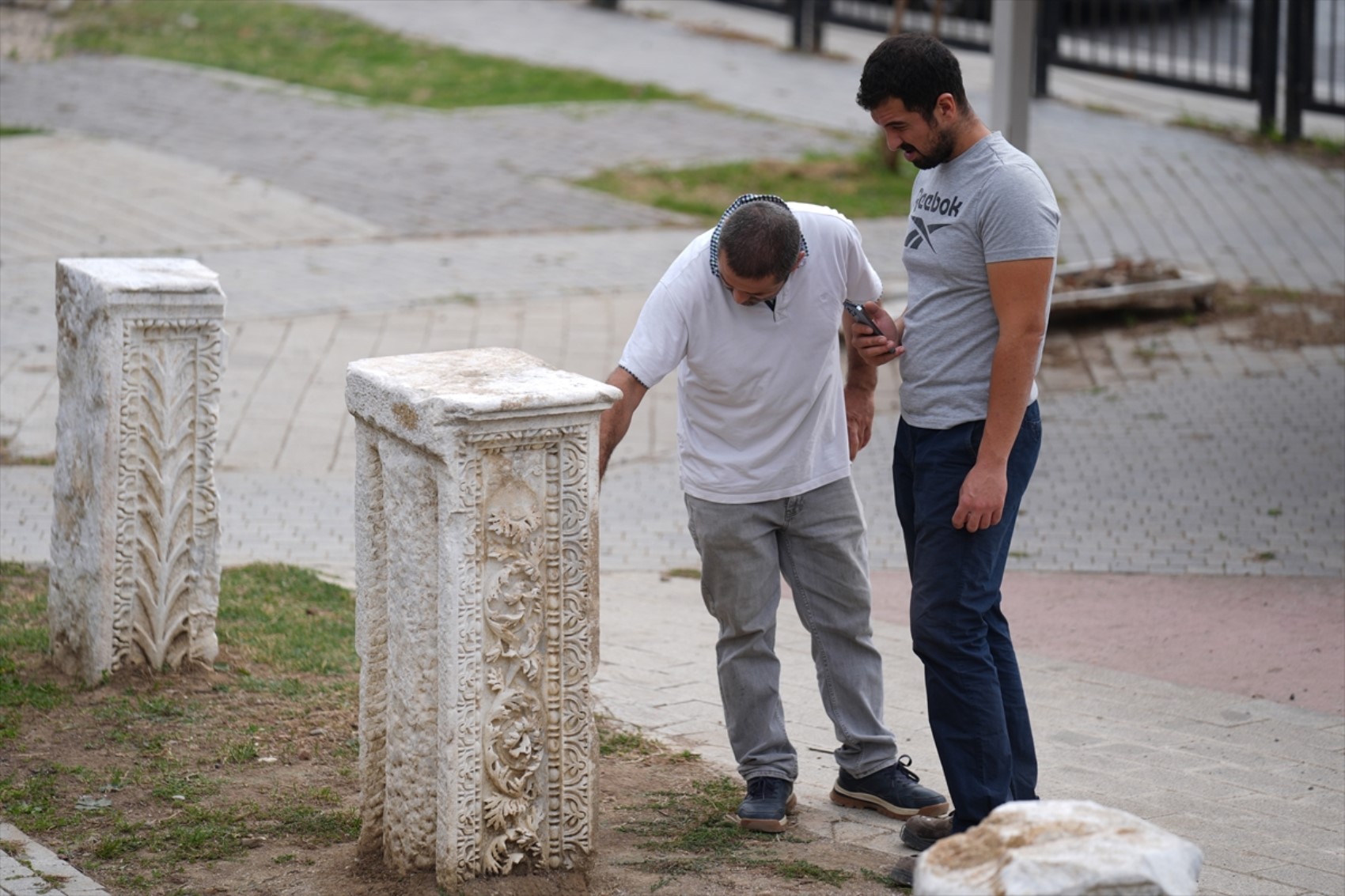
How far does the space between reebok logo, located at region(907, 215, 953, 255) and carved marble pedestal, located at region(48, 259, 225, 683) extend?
215 centimetres

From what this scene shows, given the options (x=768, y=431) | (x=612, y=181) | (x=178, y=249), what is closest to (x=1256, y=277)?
(x=612, y=181)

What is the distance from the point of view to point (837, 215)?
169 inches

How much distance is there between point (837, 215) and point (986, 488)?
2.91 ft

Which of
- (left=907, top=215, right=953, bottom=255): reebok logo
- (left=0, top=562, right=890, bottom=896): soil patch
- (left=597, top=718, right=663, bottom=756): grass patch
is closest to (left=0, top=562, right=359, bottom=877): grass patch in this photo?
(left=0, top=562, right=890, bottom=896): soil patch

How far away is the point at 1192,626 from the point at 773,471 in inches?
111

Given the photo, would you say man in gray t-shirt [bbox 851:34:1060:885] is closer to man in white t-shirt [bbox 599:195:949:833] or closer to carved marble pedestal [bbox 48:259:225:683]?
man in white t-shirt [bbox 599:195:949:833]

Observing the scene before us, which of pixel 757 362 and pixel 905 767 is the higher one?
pixel 757 362

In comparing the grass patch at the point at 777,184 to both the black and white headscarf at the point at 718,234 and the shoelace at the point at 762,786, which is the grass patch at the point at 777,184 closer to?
the black and white headscarf at the point at 718,234

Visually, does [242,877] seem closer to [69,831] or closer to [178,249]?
[69,831]

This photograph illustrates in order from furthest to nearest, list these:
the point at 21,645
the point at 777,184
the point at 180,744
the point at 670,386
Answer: the point at 777,184
the point at 670,386
the point at 21,645
the point at 180,744

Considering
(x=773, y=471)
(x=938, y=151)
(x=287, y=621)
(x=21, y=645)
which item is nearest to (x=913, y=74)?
(x=938, y=151)

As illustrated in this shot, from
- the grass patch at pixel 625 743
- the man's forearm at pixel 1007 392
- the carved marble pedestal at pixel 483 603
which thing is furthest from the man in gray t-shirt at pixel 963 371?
the grass patch at pixel 625 743

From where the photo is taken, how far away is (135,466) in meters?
5.03

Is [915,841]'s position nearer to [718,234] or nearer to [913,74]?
[718,234]
